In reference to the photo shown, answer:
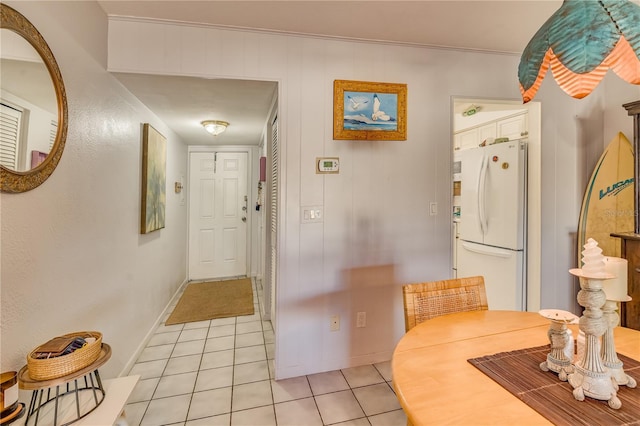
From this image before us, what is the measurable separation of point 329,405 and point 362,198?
54.7 inches

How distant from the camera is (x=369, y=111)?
2.21 metres

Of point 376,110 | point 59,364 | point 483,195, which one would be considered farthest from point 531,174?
point 59,364

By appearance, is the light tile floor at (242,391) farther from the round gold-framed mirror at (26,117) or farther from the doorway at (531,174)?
the round gold-framed mirror at (26,117)

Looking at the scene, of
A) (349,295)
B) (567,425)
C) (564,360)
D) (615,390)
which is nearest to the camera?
(567,425)

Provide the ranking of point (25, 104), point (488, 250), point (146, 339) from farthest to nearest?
point (488, 250) < point (146, 339) < point (25, 104)

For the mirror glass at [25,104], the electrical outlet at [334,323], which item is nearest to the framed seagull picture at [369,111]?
the electrical outlet at [334,323]

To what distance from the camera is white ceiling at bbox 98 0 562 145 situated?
5.88 ft

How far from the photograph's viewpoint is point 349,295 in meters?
2.24

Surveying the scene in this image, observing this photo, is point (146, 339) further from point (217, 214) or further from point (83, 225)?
point (217, 214)

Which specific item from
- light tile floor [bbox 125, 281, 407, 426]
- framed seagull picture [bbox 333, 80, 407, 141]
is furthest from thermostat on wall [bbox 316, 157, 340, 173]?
light tile floor [bbox 125, 281, 407, 426]

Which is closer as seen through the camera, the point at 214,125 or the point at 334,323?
the point at 334,323

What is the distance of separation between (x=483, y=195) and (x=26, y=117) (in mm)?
3314

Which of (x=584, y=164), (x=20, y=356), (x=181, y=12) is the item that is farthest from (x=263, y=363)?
(x=584, y=164)

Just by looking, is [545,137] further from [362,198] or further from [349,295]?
[349,295]
